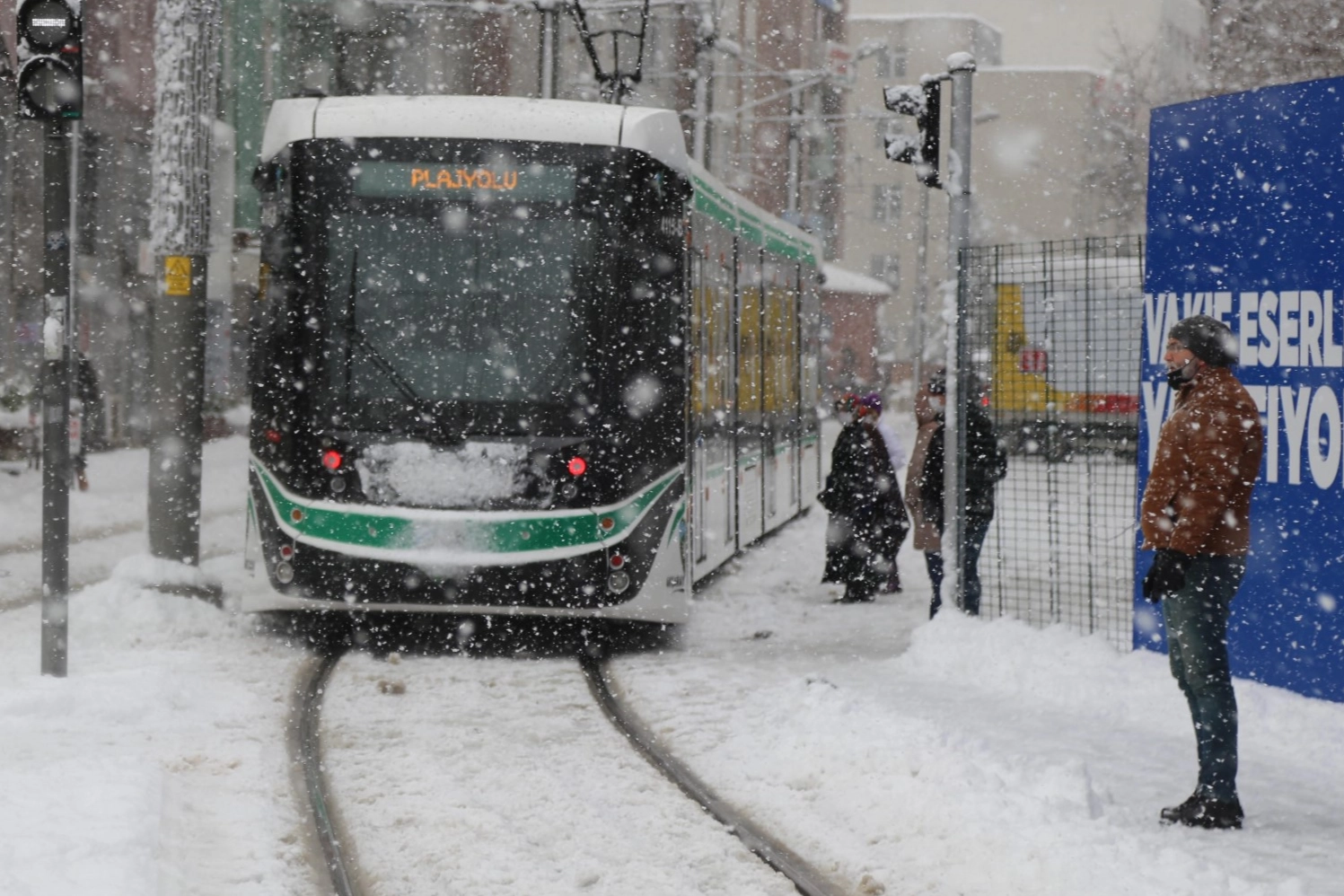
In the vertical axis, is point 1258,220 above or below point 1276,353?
above

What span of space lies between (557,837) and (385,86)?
1354 inches

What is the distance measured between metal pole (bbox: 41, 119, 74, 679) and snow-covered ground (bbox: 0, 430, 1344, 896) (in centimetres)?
33

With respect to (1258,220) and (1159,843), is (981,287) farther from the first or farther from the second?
(1159,843)

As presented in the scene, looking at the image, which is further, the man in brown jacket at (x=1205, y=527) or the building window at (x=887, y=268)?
the building window at (x=887, y=268)

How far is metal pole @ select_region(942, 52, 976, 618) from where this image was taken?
1179cm

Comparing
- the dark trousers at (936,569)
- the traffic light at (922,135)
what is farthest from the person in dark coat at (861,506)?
the traffic light at (922,135)

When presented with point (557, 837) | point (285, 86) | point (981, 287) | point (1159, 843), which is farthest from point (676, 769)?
point (285, 86)

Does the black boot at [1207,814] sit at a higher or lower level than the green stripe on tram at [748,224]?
lower

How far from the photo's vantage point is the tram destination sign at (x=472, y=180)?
11188 millimetres

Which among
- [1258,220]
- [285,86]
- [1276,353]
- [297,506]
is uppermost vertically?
[285,86]

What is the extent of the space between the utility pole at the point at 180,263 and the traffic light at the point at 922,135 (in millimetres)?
4697

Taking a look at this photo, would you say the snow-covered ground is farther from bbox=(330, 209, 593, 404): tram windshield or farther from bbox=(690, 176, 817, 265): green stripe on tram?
bbox=(690, 176, 817, 265): green stripe on tram

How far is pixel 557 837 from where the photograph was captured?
22.7ft

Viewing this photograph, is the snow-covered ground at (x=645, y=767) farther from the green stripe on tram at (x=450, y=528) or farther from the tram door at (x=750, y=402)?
the tram door at (x=750, y=402)
